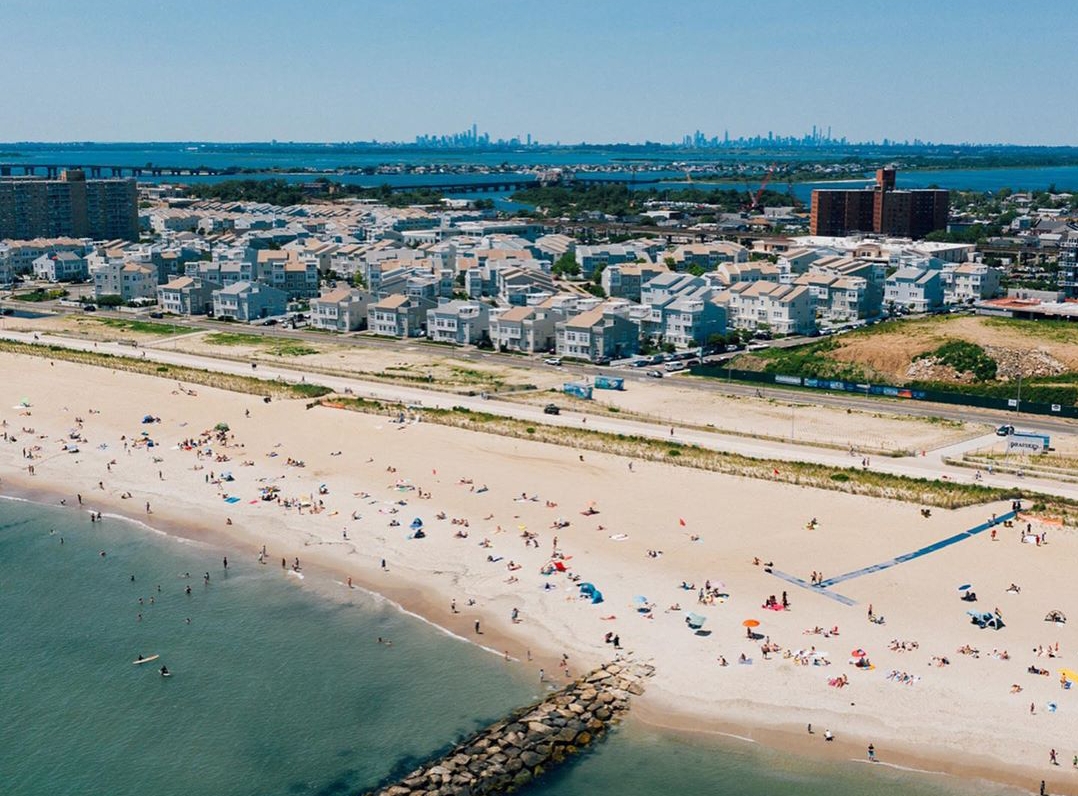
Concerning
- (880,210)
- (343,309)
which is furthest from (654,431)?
(880,210)

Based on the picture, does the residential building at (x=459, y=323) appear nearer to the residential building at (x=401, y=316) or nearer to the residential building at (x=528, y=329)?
the residential building at (x=528, y=329)

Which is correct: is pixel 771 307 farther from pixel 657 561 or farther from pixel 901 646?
pixel 901 646

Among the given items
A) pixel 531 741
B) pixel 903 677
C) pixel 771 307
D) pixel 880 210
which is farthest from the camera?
pixel 880 210

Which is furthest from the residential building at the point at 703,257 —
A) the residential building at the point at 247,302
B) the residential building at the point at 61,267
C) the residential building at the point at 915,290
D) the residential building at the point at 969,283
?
the residential building at the point at 61,267

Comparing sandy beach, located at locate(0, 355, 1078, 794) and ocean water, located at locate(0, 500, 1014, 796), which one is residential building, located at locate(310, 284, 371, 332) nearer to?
sandy beach, located at locate(0, 355, 1078, 794)

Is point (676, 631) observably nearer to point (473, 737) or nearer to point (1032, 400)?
point (473, 737)

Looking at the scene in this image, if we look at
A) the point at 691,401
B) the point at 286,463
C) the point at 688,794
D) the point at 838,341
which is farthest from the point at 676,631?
the point at 838,341

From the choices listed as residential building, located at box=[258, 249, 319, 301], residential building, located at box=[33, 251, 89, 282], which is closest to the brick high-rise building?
residential building, located at box=[258, 249, 319, 301]
